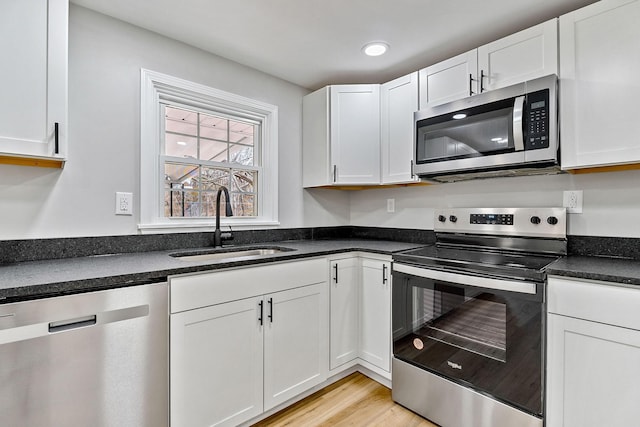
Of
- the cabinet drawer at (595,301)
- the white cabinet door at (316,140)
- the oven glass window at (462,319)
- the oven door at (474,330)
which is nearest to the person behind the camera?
the cabinet drawer at (595,301)

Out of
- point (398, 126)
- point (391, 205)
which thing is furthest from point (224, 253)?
point (398, 126)

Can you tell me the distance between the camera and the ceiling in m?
1.66

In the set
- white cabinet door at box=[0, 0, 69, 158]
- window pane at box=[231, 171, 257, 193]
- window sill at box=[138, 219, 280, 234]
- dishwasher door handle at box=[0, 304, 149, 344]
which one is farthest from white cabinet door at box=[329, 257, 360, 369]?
white cabinet door at box=[0, 0, 69, 158]

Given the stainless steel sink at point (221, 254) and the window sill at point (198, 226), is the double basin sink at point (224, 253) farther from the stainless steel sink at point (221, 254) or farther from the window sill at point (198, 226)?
the window sill at point (198, 226)

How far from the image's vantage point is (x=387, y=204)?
9.09 ft

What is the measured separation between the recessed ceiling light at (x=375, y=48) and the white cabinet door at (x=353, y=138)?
0.34 m

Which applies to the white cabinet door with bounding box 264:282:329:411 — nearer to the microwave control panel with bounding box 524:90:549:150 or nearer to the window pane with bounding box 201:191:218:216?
the window pane with bounding box 201:191:218:216

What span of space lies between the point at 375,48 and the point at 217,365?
2.18 metres

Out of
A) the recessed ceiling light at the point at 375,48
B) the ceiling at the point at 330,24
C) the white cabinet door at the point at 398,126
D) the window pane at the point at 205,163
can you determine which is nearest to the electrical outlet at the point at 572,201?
the white cabinet door at the point at 398,126

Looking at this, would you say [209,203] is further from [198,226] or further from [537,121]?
[537,121]

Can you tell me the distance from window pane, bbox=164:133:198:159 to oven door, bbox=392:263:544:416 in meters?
1.61

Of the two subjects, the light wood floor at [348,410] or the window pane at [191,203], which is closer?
the light wood floor at [348,410]

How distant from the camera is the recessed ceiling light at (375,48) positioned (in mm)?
2061

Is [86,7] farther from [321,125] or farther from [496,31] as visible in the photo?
[496,31]
